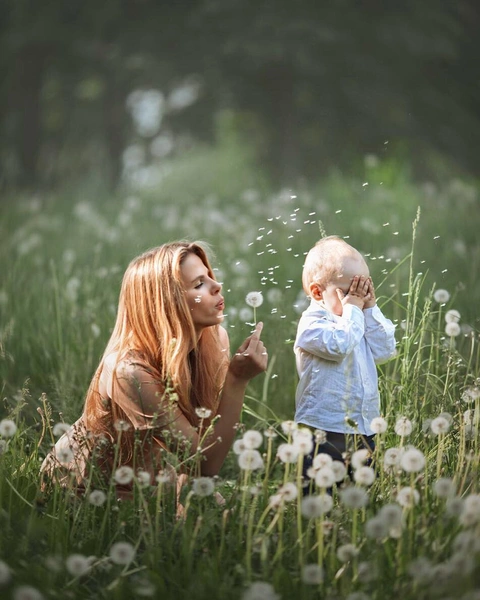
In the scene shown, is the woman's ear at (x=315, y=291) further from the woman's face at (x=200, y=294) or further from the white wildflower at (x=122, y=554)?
the white wildflower at (x=122, y=554)

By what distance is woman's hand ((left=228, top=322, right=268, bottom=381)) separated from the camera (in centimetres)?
275

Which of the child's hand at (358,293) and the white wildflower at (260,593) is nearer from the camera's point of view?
the white wildflower at (260,593)

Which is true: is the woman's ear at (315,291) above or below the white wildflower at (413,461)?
above

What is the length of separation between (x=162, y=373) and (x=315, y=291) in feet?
1.76

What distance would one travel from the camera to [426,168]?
13719mm

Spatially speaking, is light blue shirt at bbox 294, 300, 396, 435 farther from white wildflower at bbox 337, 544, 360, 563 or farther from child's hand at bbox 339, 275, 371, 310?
white wildflower at bbox 337, 544, 360, 563

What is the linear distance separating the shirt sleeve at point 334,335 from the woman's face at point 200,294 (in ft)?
0.91

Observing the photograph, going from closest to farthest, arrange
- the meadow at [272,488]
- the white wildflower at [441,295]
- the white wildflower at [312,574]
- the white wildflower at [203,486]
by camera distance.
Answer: the white wildflower at [312,574], the meadow at [272,488], the white wildflower at [203,486], the white wildflower at [441,295]

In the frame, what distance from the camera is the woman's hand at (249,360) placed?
2752mm

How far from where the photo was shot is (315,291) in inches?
117

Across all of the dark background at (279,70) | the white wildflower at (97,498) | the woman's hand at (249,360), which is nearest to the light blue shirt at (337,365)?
the woman's hand at (249,360)

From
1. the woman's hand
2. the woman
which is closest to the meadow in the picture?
the woman

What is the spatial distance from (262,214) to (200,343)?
5.06 metres

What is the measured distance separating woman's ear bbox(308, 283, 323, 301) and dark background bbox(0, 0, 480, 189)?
8.39 meters
